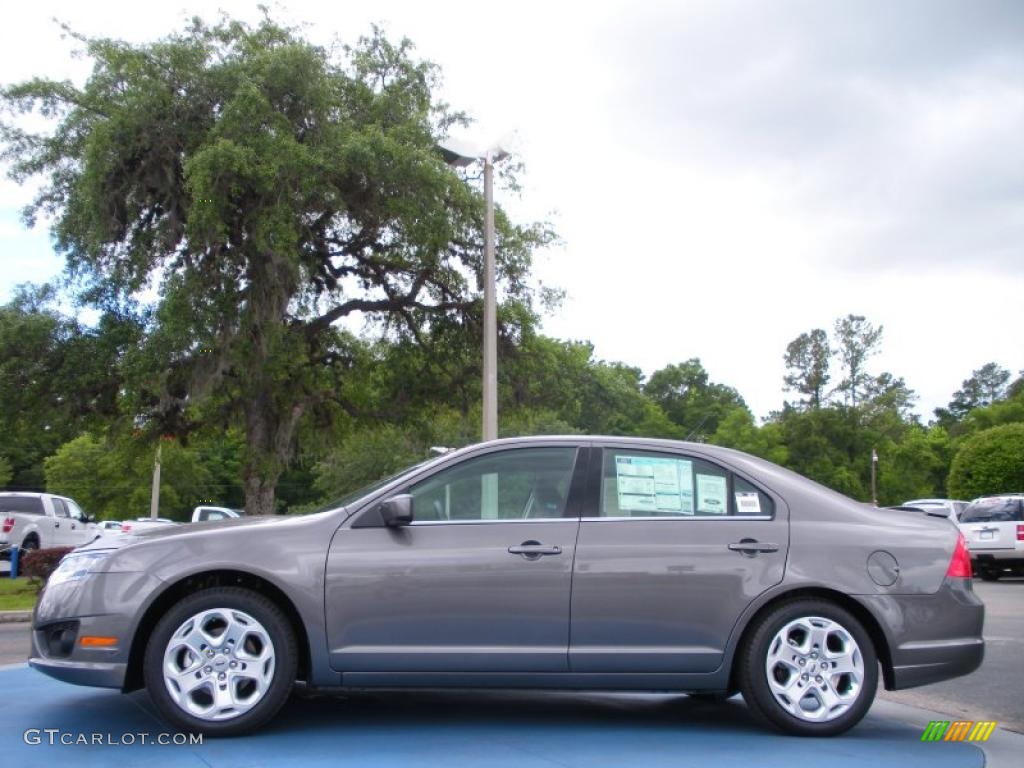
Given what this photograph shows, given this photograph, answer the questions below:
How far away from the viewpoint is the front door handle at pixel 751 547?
5.47 m

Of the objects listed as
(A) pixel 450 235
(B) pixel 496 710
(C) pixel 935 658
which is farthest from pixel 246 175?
(C) pixel 935 658

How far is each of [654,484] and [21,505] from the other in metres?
25.6

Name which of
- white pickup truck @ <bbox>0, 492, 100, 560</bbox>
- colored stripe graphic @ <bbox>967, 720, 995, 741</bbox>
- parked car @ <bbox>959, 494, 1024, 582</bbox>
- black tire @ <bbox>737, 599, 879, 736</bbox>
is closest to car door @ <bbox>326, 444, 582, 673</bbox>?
black tire @ <bbox>737, 599, 879, 736</bbox>

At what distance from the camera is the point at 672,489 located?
5.68 metres

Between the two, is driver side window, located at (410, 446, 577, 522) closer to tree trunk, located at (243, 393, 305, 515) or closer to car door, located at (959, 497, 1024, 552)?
tree trunk, located at (243, 393, 305, 515)

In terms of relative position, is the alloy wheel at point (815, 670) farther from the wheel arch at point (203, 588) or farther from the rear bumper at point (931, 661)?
the wheel arch at point (203, 588)

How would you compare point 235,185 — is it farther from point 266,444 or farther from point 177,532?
point 177,532

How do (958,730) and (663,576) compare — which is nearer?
(663,576)

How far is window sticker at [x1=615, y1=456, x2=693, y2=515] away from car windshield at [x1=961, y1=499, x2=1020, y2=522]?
701 inches

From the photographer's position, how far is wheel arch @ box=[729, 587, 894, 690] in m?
5.43

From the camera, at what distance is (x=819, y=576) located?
5445 millimetres

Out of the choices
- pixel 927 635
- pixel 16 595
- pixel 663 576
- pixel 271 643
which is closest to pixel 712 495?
pixel 663 576

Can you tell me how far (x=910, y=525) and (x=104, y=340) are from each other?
55.7 ft

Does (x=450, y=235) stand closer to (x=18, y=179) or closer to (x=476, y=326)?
(x=476, y=326)
